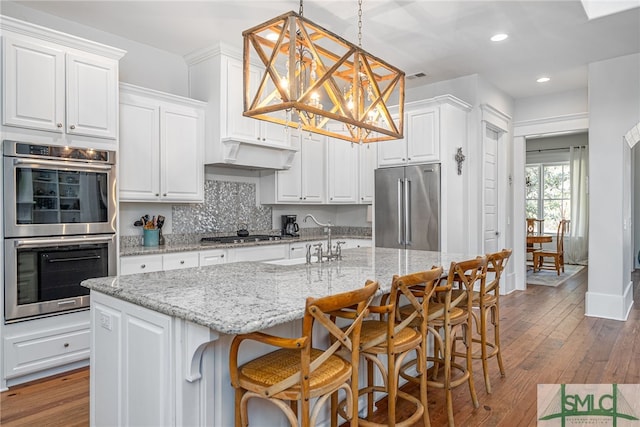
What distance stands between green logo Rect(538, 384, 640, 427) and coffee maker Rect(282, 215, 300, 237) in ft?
10.7

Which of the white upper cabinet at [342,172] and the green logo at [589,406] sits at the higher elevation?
the white upper cabinet at [342,172]

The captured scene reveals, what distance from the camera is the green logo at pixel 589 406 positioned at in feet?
7.89

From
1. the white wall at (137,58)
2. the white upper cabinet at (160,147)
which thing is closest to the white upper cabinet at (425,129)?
the white upper cabinet at (160,147)

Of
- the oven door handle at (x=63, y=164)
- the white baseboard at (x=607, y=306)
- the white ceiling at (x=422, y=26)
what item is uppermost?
the white ceiling at (x=422, y=26)

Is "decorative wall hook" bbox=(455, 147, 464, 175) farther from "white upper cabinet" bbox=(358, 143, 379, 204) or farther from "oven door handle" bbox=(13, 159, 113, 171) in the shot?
"oven door handle" bbox=(13, 159, 113, 171)

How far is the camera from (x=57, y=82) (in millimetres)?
3004

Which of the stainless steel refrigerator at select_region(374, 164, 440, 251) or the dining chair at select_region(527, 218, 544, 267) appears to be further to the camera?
the dining chair at select_region(527, 218, 544, 267)

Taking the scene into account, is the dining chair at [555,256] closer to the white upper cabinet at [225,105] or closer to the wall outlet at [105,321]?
the white upper cabinet at [225,105]

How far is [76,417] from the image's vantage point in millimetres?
2395

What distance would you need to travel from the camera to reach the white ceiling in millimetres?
3311

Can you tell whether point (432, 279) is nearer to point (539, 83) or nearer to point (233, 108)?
point (233, 108)

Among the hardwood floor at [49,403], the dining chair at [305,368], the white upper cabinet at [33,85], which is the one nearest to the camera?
the dining chair at [305,368]

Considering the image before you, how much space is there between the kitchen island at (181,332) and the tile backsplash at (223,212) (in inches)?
90.4

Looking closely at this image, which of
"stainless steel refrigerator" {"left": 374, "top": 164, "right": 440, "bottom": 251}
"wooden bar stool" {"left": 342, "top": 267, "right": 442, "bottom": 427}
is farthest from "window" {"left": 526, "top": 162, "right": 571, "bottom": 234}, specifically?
"wooden bar stool" {"left": 342, "top": 267, "right": 442, "bottom": 427}
